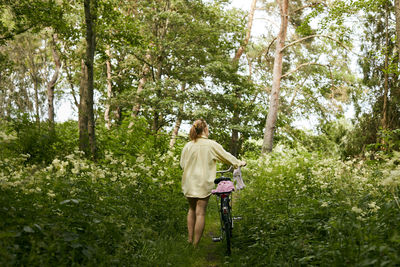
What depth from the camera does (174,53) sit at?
18.5 metres

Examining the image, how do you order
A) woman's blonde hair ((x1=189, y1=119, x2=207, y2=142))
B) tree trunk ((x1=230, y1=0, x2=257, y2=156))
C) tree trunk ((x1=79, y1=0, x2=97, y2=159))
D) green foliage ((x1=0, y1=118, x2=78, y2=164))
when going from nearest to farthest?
1. woman's blonde hair ((x1=189, y1=119, x2=207, y2=142))
2. green foliage ((x1=0, y1=118, x2=78, y2=164))
3. tree trunk ((x1=79, y1=0, x2=97, y2=159))
4. tree trunk ((x1=230, y1=0, x2=257, y2=156))

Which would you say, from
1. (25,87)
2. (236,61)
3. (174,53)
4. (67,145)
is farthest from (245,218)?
(25,87)

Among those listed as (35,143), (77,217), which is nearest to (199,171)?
(77,217)

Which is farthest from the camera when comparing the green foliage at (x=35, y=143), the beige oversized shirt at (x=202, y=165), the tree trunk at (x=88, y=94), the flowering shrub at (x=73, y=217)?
the tree trunk at (x=88, y=94)

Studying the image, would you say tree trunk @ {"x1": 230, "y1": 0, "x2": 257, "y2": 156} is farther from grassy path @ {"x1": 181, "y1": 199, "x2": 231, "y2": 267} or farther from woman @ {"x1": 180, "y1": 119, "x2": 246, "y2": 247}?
woman @ {"x1": 180, "y1": 119, "x2": 246, "y2": 247}

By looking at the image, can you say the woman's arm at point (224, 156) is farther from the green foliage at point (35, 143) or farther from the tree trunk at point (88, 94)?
the tree trunk at point (88, 94)

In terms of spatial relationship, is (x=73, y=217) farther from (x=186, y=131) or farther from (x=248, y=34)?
(x=248, y=34)

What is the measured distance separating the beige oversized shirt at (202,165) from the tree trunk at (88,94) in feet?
14.6

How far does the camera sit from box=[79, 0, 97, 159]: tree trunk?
31.1 feet

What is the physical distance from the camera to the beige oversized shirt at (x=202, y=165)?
554 cm

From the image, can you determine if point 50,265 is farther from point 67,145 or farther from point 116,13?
point 116,13

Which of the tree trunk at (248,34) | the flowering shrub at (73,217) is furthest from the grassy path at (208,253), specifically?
the tree trunk at (248,34)

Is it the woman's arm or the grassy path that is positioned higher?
the woman's arm

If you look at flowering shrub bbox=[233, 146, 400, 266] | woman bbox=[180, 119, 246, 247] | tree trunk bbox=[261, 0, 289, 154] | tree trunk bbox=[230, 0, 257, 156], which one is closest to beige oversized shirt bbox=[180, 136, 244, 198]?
woman bbox=[180, 119, 246, 247]
